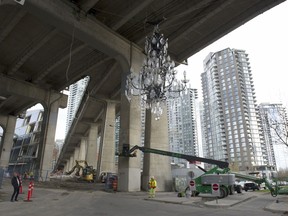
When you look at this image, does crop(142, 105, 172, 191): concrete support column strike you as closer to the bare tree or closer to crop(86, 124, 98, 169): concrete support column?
the bare tree

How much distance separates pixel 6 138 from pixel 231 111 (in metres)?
50.0

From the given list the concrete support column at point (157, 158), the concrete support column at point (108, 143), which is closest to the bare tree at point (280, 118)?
the concrete support column at point (157, 158)

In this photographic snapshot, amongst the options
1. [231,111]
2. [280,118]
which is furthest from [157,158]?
[231,111]

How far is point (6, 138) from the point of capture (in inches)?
1921

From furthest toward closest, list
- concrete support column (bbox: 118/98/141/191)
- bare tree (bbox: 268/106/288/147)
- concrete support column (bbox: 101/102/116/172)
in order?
concrete support column (bbox: 101/102/116/172), concrete support column (bbox: 118/98/141/191), bare tree (bbox: 268/106/288/147)

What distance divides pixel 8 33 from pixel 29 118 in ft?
178

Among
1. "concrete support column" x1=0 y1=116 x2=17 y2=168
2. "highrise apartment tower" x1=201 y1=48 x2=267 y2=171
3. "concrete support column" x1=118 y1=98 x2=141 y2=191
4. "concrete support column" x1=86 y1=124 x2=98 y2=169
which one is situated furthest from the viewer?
"concrete support column" x1=86 y1=124 x2=98 y2=169

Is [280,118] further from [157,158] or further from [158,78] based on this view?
[157,158]

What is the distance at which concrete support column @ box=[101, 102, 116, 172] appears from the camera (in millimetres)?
40784

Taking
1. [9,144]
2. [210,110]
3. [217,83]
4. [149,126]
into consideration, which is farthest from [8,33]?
[210,110]

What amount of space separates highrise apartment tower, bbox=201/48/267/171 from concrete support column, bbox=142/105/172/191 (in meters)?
11.2

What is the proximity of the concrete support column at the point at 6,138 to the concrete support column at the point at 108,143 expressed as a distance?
20212 mm

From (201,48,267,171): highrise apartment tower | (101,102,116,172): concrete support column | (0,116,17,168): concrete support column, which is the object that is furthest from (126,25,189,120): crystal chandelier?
(0,116,17,168): concrete support column

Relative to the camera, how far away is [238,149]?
71.6m
